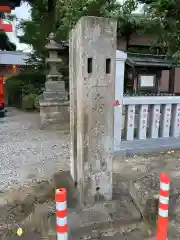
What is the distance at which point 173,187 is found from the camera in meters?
3.03

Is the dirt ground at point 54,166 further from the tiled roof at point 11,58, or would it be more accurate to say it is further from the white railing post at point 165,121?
the tiled roof at point 11,58

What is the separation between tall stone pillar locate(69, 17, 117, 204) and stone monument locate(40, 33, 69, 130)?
4.51 metres

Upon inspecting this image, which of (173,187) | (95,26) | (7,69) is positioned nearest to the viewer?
(95,26)

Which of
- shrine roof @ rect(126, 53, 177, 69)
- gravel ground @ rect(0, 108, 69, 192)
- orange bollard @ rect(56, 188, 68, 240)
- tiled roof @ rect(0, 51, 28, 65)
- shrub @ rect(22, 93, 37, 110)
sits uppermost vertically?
tiled roof @ rect(0, 51, 28, 65)

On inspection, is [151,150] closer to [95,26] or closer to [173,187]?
[173,187]

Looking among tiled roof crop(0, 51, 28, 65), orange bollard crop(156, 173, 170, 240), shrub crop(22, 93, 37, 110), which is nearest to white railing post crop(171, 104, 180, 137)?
orange bollard crop(156, 173, 170, 240)

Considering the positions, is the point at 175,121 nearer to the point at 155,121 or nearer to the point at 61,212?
the point at 155,121

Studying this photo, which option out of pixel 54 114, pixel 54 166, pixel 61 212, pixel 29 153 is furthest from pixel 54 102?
pixel 61 212

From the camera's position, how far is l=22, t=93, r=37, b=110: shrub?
1053 centimetres

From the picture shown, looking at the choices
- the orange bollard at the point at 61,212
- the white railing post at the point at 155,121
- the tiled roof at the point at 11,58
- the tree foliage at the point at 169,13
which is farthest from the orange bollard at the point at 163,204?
the tiled roof at the point at 11,58

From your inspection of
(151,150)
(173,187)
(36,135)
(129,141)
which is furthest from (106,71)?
(36,135)

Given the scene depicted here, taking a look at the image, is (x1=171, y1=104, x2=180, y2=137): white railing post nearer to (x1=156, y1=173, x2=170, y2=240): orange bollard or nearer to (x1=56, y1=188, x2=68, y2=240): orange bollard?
(x1=156, y1=173, x2=170, y2=240): orange bollard

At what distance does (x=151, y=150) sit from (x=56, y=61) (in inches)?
173

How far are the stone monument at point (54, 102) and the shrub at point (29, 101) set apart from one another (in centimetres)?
373
